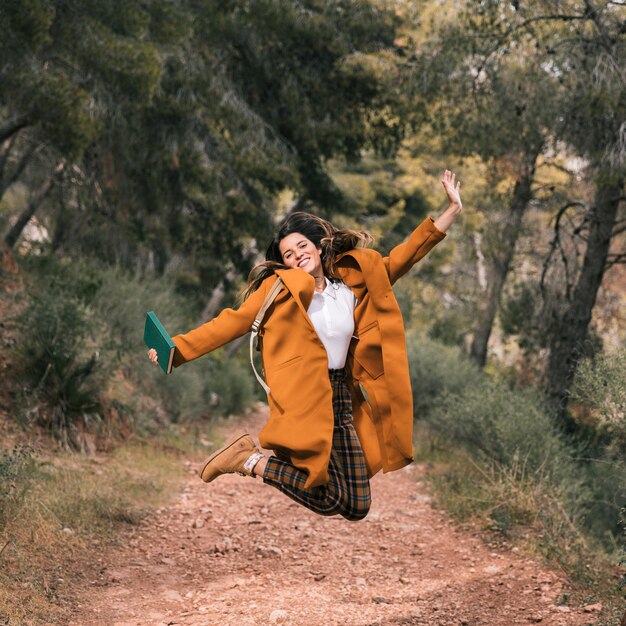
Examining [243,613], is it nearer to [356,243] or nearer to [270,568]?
[270,568]

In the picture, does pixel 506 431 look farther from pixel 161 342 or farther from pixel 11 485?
pixel 161 342

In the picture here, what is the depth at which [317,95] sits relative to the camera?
16.0 meters

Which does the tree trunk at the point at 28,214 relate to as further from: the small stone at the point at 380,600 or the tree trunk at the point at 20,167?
the small stone at the point at 380,600

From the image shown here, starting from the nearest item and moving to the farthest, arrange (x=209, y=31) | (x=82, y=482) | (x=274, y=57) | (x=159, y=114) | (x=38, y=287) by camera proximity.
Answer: (x=82, y=482) → (x=38, y=287) → (x=159, y=114) → (x=209, y=31) → (x=274, y=57)

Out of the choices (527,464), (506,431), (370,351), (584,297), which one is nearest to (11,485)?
(370,351)

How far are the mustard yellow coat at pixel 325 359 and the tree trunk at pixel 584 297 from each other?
6.49 m

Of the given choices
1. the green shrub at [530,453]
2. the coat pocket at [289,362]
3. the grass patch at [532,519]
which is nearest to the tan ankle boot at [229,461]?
the coat pocket at [289,362]

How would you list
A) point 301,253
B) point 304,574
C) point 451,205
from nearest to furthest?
point 451,205 → point 301,253 → point 304,574

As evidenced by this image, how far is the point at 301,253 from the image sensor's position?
472cm

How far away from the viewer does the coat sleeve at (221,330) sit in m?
4.59

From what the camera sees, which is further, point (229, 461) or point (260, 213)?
point (260, 213)

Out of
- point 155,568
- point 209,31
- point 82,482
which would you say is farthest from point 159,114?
point 155,568

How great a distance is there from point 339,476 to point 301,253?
116cm

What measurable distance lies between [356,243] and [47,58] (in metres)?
6.02
